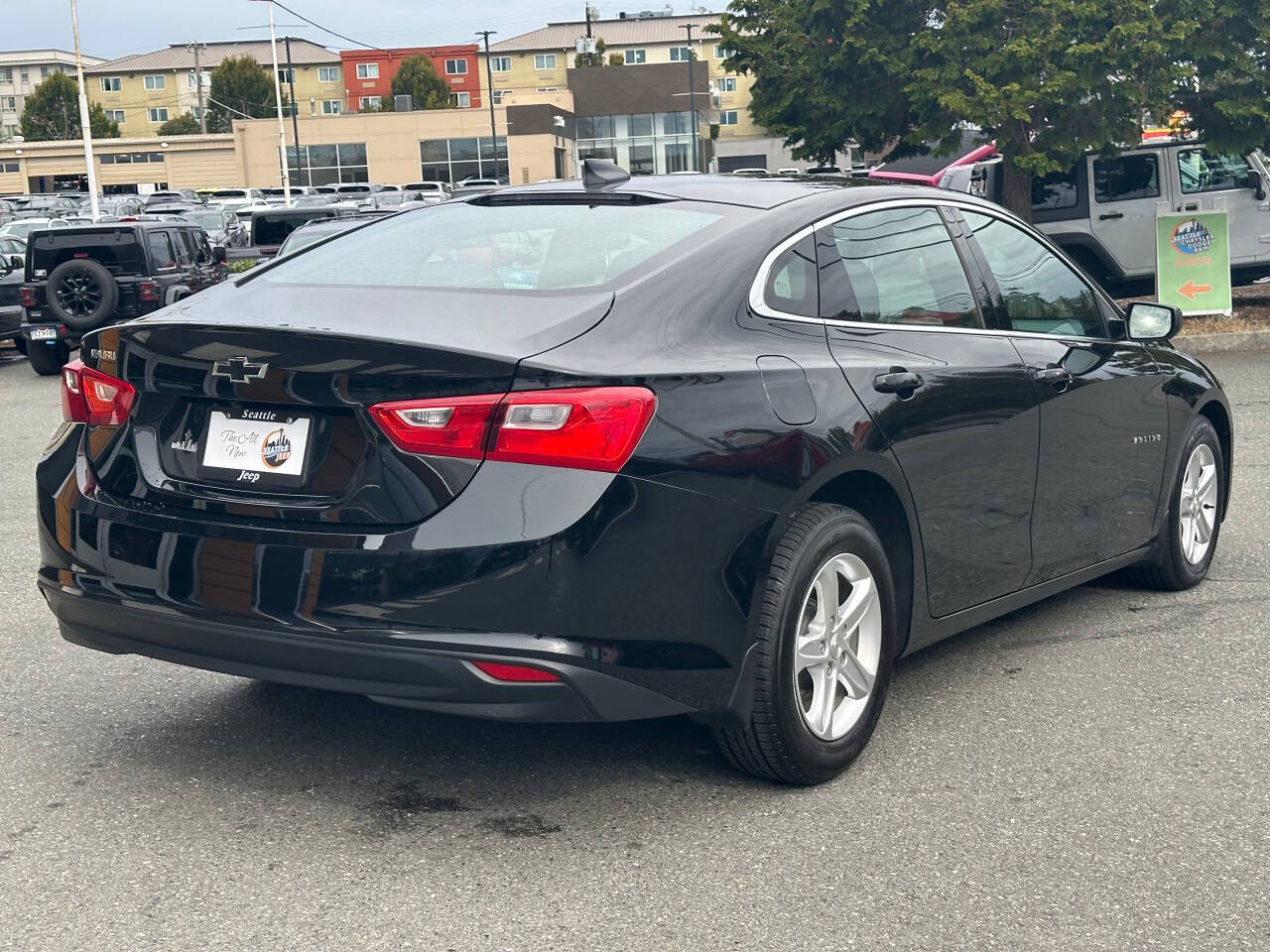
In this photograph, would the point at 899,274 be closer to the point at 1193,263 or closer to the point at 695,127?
the point at 1193,263

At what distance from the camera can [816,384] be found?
13.4ft

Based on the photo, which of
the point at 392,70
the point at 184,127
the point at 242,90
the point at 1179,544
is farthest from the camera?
the point at 392,70

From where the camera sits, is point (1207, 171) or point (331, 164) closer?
point (1207, 171)

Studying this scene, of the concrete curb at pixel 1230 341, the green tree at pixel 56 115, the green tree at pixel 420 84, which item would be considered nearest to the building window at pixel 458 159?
the green tree at pixel 420 84

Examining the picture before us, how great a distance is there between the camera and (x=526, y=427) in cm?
350

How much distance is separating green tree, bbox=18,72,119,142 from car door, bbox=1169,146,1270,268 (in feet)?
356

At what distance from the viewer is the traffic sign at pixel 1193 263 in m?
16.3

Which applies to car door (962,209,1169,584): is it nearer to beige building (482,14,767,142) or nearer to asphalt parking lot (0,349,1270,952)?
asphalt parking lot (0,349,1270,952)

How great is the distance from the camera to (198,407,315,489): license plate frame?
3.68 metres

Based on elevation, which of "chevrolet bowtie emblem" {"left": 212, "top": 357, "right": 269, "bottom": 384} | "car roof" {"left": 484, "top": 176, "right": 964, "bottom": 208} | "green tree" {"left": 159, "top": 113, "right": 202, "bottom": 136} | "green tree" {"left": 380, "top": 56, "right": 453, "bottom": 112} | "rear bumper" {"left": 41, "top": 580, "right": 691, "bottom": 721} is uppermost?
"green tree" {"left": 380, "top": 56, "right": 453, "bottom": 112}

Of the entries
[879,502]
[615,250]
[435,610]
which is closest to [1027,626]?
[879,502]

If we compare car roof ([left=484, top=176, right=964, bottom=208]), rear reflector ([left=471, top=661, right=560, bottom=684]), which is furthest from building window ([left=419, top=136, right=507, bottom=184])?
rear reflector ([left=471, top=661, right=560, bottom=684])

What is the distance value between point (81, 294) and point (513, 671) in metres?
15.0

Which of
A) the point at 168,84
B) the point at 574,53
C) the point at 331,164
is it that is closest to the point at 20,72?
the point at 168,84
